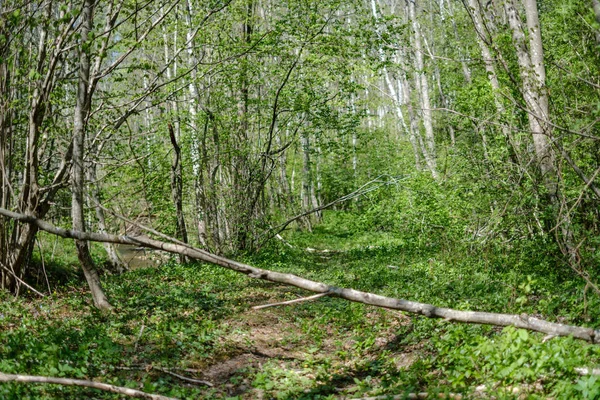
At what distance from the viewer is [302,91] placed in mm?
14602

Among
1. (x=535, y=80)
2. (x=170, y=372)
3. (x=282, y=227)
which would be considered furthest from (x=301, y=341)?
(x=282, y=227)

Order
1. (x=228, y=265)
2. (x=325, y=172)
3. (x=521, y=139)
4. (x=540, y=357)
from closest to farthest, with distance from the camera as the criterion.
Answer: (x=540, y=357)
(x=228, y=265)
(x=521, y=139)
(x=325, y=172)

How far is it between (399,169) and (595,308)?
19.3 meters

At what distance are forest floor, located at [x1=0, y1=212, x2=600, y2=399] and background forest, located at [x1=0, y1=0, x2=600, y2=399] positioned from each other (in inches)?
1.2

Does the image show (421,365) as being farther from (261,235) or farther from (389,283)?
(261,235)

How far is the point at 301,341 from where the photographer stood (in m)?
Answer: 7.07

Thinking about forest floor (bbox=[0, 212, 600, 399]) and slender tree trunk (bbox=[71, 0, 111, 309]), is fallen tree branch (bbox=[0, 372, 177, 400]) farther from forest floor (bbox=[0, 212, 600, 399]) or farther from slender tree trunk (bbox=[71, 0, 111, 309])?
slender tree trunk (bbox=[71, 0, 111, 309])

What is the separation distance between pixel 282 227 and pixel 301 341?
23.5 feet

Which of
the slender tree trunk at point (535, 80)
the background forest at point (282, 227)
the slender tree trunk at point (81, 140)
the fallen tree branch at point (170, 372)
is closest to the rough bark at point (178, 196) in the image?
the background forest at point (282, 227)

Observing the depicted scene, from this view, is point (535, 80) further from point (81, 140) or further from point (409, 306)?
point (81, 140)

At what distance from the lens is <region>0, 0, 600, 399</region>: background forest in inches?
212

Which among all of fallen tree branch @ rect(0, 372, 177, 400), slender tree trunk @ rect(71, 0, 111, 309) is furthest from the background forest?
fallen tree branch @ rect(0, 372, 177, 400)

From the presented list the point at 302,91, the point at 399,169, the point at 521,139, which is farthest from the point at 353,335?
the point at 399,169

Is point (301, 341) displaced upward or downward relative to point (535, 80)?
downward
